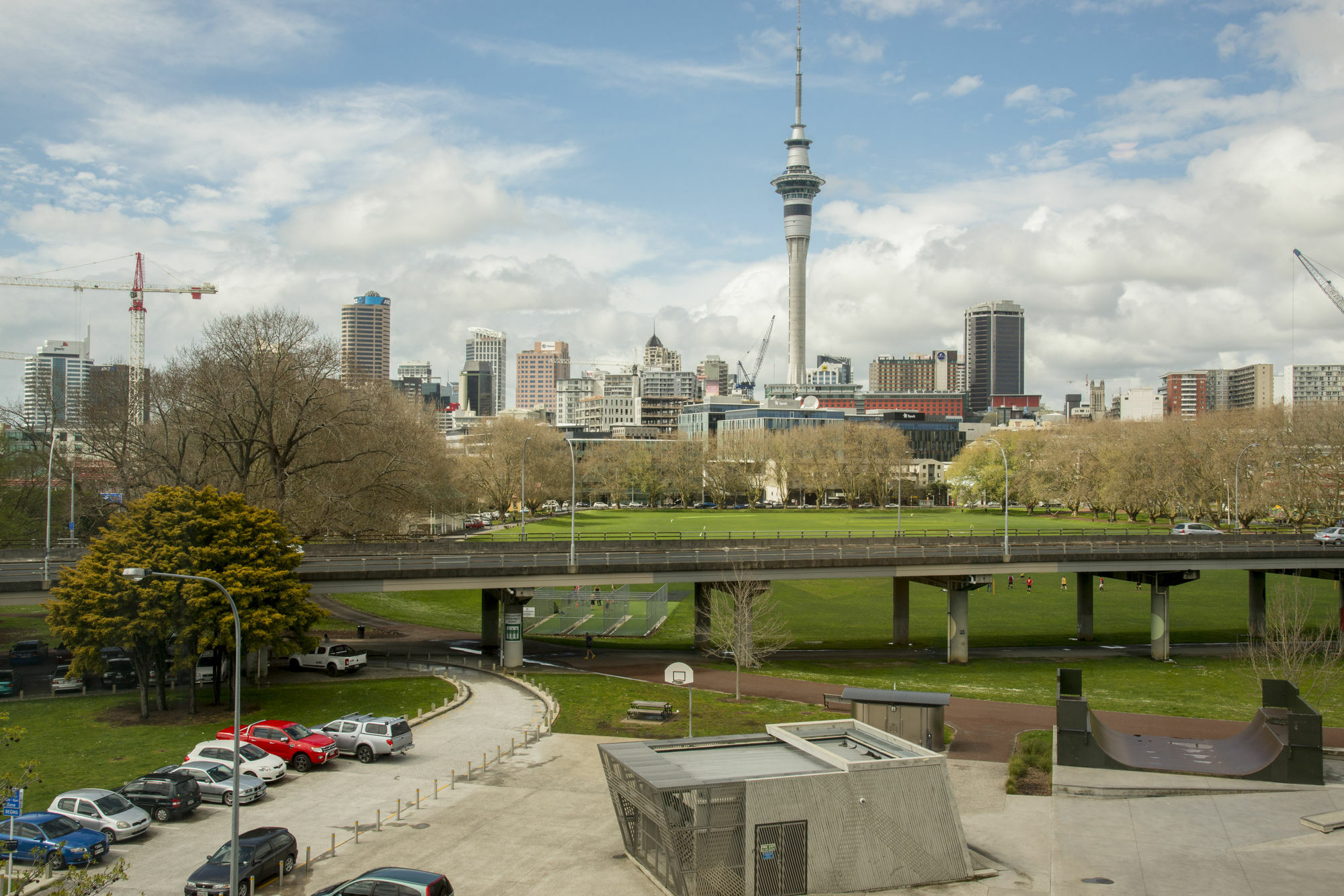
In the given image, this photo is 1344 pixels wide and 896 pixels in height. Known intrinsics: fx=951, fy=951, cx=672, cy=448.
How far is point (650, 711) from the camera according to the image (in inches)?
1508

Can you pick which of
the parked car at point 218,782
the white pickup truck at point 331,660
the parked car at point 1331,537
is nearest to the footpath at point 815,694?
the white pickup truck at point 331,660

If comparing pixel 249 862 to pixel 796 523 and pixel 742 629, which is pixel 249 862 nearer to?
pixel 742 629

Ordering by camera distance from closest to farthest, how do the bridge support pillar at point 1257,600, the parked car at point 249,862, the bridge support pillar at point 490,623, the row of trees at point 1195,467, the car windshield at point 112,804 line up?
the parked car at point 249,862 < the car windshield at point 112,804 < the bridge support pillar at point 490,623 < the bridge support pillar at point 1257,600 < the row of trees at point 1195,467

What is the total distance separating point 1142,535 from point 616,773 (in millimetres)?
56962

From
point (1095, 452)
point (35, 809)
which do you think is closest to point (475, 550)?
point (35, 809)

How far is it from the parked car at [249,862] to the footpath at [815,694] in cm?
2255

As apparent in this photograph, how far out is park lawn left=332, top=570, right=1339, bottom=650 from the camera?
211 ft

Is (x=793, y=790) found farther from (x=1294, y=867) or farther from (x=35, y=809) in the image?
(x=35, y=809)

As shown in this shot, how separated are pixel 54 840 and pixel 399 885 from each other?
1020 centimetres

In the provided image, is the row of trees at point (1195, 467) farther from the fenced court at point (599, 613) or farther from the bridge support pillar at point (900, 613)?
the fenced court at point (599, 613)

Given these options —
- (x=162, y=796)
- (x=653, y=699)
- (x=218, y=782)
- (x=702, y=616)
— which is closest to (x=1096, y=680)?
(x=702, y=616)

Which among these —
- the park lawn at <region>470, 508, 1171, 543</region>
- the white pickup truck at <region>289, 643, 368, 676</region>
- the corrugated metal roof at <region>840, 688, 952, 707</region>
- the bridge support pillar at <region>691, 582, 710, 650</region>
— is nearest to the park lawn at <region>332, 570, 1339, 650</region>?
the bridge support pillar at <region>691, 582, 710, 650</region>

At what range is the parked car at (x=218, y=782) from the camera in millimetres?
28203

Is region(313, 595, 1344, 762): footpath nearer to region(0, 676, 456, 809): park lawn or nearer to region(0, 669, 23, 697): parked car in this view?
region(0, 676, 456, 809): park lawn
